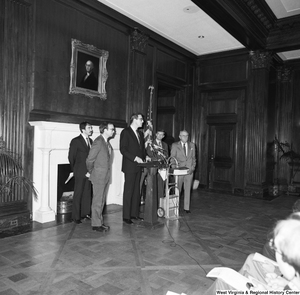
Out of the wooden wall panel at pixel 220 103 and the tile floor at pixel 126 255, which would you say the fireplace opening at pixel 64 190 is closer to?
the tile floor at pixel 126 255

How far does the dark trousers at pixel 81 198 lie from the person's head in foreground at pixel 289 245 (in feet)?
13.1

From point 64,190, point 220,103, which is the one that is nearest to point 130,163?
point 64,190

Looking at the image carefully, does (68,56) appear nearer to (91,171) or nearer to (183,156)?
(91,171)

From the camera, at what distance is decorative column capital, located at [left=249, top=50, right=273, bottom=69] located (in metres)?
7.80

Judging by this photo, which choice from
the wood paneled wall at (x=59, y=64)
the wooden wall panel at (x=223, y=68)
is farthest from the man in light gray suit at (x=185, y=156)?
the wooden wall panel at (x=223, y=68)

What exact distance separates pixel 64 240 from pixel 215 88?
662 cm

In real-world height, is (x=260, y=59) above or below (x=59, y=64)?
above

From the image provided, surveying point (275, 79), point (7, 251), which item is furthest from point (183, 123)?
point (7, 251)

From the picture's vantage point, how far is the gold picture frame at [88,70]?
5410 millimetres

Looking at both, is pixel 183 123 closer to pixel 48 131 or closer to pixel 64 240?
pixel 48 131

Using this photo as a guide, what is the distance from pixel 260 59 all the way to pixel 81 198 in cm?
607

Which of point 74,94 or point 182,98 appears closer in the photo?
point 74,94

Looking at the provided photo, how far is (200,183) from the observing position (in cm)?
910

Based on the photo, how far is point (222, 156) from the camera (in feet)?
28.7
